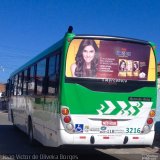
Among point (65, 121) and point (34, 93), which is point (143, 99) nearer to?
point (65, 121)

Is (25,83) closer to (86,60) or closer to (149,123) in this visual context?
(86,60)

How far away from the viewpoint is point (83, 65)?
965 centimetres

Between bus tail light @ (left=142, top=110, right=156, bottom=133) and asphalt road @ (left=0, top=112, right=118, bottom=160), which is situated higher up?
bus tail light @ (left=142, top=110, right=156, bottom=133)

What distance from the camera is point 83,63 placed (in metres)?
9.65

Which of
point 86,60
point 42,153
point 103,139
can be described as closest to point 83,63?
point 86,60

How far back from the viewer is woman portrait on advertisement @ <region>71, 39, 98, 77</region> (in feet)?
31.5

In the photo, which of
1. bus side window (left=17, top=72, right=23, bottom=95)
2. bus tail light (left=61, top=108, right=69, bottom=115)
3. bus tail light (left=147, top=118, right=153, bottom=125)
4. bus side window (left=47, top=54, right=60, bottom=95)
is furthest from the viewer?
bus side window (left=17, top=72, right=23, bottom=95)

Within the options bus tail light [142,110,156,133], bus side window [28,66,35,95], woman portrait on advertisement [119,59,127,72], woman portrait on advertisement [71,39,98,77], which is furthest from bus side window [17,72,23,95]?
bus tail light [142,110,156,133]

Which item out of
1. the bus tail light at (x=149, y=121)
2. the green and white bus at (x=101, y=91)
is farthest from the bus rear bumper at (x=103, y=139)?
the bus tail light at (x=149, y=121)

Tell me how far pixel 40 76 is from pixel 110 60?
281 centimetres

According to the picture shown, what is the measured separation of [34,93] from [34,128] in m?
1.11

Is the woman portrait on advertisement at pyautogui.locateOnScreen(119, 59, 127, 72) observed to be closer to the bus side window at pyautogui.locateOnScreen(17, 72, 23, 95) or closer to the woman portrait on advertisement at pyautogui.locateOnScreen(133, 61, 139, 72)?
the woman portrait on advertisement at pyautogui.locateOnScreen(133, 61, 139, 72)

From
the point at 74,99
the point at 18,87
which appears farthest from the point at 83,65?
the point at 18,87

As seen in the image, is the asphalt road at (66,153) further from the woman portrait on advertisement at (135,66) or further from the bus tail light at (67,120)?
the woman portrait on advertisement at (135,66)
